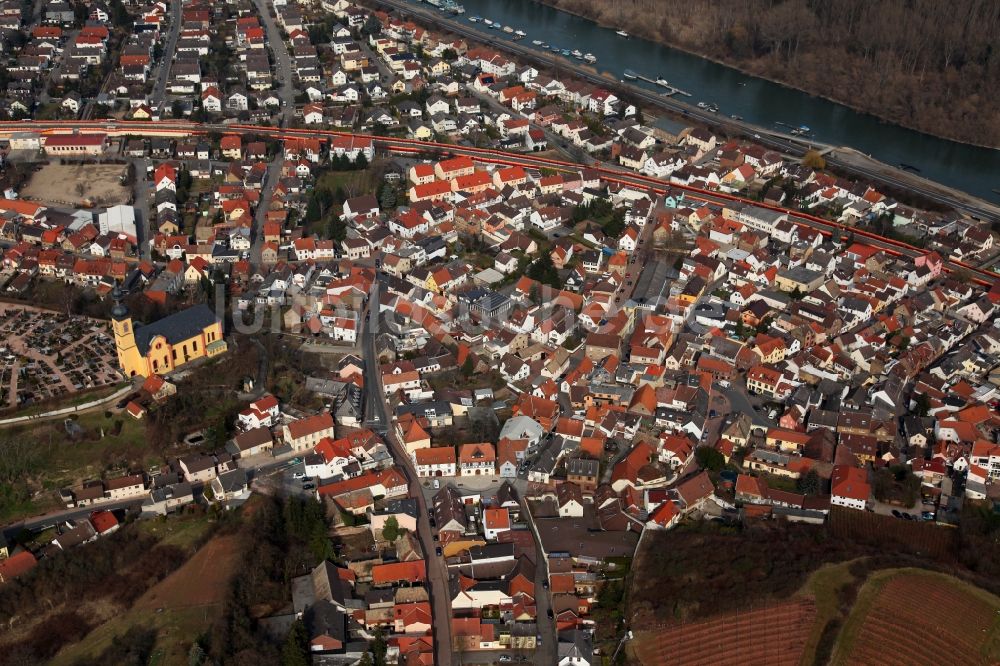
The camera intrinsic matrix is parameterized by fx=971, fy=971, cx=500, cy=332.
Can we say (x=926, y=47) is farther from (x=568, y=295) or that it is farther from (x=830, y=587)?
(x=830, y=587)

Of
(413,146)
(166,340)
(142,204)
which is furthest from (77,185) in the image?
(166,340)

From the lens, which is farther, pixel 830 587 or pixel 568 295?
pixel 568 295

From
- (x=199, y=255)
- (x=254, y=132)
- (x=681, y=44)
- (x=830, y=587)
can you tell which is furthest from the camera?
(x=681, y=44)

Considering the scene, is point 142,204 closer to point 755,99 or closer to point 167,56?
point 167,56

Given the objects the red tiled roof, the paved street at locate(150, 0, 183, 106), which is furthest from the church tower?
the paved street at locate(150, 0, 183, 106)

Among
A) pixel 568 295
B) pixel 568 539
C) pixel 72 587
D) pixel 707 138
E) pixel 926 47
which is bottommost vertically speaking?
pixel 72 587

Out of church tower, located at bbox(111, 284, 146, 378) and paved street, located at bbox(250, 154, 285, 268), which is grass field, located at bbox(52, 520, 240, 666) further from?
paved street, located at bbox(250, 154, 285, 268)

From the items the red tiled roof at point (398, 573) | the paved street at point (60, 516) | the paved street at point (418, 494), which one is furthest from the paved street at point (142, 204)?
the red tiled roof at point (398, 573)

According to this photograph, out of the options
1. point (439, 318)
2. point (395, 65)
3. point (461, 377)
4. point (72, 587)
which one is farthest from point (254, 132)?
point (72, 587)
